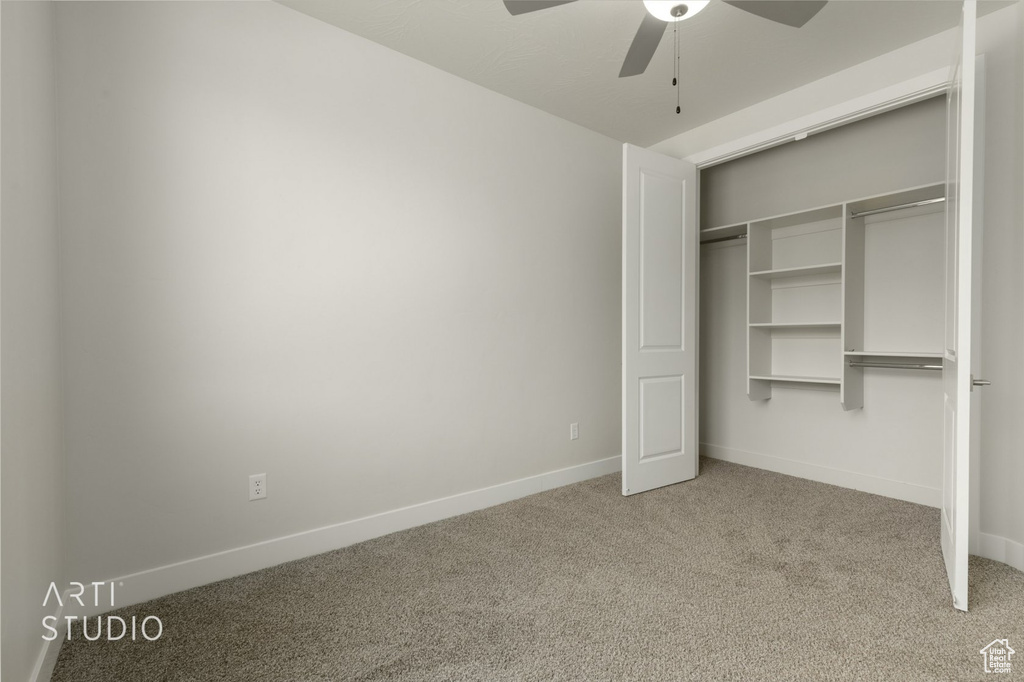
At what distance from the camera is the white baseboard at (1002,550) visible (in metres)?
2.30

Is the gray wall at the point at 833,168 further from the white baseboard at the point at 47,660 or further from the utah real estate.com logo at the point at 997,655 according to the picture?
the white baseboard at the point at 47,660

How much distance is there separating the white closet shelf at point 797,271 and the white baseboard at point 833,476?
54.5 inches

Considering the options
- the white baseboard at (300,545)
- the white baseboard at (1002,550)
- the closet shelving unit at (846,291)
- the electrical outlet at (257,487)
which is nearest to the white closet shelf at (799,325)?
the closet shelving unit at (846,291)

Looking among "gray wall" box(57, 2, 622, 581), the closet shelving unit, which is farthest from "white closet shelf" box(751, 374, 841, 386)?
"gray wall" box(57, 2, 622, 581)

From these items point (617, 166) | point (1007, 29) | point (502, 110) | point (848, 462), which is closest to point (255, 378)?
point (502, 110)

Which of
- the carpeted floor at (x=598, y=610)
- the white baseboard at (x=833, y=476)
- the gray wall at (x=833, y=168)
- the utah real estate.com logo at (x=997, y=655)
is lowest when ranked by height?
the carpeted floor at (x=598, y=610)

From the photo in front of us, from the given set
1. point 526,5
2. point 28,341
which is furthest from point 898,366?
point 28,341

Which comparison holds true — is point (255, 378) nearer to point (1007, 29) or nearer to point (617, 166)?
point (617, 166)

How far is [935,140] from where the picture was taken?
10.00ft

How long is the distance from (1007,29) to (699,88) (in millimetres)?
1444

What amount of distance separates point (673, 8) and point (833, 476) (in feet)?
10.6

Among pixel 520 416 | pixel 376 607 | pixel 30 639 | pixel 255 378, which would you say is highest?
pixel 255 378

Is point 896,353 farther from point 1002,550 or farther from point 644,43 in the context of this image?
point 644,43

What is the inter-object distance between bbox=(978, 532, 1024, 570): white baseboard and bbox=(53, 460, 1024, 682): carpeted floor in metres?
0.06
